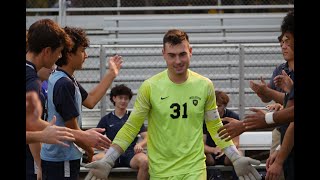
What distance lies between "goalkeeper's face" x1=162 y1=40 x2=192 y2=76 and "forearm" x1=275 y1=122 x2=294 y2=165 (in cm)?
122

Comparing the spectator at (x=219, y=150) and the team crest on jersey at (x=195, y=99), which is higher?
the team crest on jersey at (x=195, y=99)

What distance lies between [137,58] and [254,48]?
2.16 meters

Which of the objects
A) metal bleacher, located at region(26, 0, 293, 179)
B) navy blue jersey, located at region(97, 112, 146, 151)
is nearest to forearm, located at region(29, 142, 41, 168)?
metal bleacher, located at region(26, 0, 293, 179)

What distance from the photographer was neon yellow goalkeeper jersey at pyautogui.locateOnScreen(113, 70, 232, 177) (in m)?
6.63

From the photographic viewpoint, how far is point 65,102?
6.41 meters

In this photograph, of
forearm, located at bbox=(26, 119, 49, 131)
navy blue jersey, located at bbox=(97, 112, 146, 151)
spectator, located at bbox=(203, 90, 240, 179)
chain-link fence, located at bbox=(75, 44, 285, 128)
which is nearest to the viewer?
forearm, located at bbox=(26, 119, 49, 131)

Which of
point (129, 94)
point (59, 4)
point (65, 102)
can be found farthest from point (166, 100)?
point (59, 4)

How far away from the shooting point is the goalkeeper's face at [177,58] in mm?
6734

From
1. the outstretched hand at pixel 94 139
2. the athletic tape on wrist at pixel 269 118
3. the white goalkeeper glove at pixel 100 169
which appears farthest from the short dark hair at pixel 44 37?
the athletic tape on wrist at pixel 269 118

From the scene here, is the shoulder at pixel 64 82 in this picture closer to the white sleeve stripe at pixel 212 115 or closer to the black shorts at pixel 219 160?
the white sleeve stripe at pixel 212 115

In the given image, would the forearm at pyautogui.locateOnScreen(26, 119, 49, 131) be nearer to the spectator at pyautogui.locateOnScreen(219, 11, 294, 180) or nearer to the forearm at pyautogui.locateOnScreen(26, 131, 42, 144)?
the forearm at pyautogui.locateOnScreen(26, 131, 42, 144)

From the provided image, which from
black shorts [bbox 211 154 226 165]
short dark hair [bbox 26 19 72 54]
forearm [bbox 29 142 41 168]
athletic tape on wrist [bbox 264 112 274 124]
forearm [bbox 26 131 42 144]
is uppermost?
short dark hair [bbox 26 19 72 54]

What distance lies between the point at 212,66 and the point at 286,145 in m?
7.41
